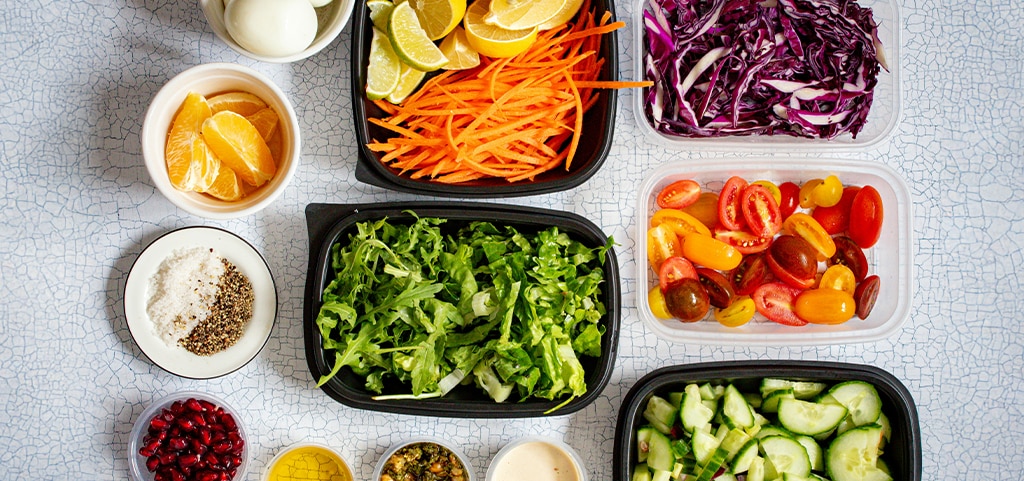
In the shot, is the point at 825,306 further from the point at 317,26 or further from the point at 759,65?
the point at 317,26

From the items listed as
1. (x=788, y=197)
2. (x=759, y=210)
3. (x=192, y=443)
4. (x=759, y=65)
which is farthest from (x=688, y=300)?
(x=192, y=443)

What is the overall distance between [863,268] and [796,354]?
0.31m

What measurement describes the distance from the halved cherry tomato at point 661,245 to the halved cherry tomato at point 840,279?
16.6 inches

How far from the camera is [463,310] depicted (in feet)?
5.97

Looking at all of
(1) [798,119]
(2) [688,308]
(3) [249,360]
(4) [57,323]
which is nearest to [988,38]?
(1) [798,119]

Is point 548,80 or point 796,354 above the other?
point 548,80

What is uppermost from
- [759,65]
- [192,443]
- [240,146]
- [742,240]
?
[759,65]

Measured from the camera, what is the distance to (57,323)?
1978mm

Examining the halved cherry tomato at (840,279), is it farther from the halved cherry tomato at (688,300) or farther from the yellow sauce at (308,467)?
the yellow sauce at (308,467)

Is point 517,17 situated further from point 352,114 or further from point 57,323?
point 57,323

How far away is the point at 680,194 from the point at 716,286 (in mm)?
279

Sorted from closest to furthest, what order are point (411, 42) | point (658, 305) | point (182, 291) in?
point (411, 42)
point (182, 291)
point (658, 305)

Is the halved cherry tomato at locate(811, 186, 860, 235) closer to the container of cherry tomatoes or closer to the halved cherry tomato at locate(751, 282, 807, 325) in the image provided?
the container of cherry tomatoes

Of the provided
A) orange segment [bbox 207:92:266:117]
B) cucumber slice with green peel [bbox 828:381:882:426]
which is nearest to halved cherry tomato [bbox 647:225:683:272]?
cucumber slice with green peel [bbox 828:381:882:426]
